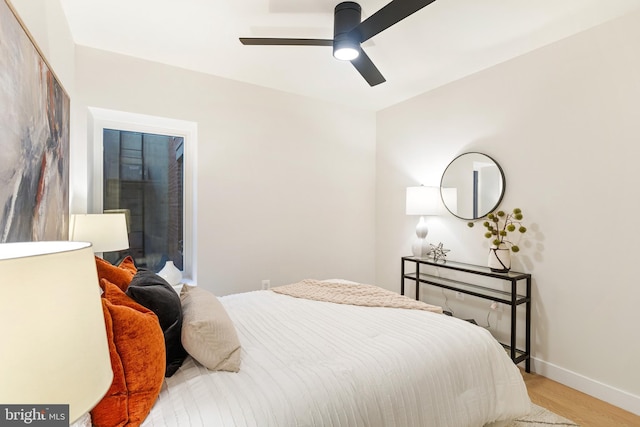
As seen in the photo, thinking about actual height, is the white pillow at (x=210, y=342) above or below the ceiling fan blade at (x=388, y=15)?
below

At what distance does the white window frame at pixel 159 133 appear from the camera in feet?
8.90

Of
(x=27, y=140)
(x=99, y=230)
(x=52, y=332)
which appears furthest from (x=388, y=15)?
(x=99, y=230)

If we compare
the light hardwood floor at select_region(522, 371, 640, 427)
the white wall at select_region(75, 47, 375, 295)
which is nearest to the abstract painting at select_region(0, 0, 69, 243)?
the white wall at select_region(75, 47, 375, 295)

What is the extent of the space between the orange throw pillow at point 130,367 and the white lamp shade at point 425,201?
2.67 meters

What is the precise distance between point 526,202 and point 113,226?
10.3 feet

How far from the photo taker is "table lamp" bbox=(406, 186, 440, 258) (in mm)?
3242

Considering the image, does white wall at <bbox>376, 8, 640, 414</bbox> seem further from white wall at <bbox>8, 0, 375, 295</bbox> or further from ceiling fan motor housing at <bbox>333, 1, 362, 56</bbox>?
ceiling fan motor housing at <bbox>333, 1, 362, 56</bbox>

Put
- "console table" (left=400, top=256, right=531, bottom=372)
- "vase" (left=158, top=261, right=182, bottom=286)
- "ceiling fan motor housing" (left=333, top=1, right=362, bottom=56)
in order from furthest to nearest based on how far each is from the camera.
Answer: "vase" (left=158, top=261, right=182, bottom=286) < "console table" (left=400, top=256, right=531, bottom=372) < "ceiling fan motor housing" (left=333, top=1, right=362, bottom=56)

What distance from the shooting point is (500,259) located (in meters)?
2.59

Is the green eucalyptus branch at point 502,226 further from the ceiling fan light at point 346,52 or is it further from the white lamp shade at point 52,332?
the white lamp shade at point 52,332

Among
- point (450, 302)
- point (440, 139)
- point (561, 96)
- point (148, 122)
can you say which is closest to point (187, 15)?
point (148, 122)

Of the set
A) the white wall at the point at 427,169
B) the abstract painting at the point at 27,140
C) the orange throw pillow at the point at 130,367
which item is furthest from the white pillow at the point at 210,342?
the white wall at the point at 427,169

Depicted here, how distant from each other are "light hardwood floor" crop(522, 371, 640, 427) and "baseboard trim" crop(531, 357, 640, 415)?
1.2 inches

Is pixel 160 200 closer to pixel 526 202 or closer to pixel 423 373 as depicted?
pixel 423 373
